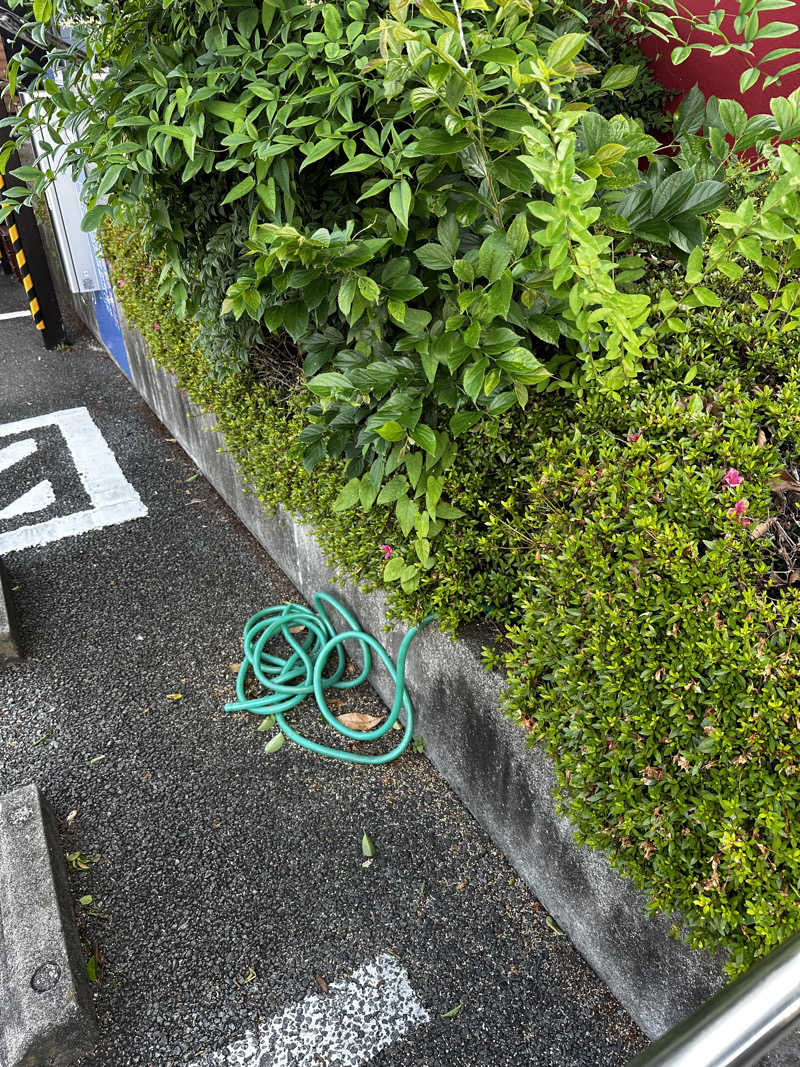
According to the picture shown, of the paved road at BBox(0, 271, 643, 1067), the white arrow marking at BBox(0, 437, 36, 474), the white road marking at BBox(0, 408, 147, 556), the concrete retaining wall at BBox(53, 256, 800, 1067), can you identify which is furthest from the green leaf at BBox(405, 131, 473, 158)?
the white arrow marking at BBox(0, 437, 36, 474)

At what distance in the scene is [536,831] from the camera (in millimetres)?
2330

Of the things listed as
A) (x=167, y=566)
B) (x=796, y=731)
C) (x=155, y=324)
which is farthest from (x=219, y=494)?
(x=796, y=731)

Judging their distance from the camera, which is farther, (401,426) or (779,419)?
(401,426)

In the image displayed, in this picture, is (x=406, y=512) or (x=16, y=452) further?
(x=16, y=452)

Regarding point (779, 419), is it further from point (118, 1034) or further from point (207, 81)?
point (118, 1034)

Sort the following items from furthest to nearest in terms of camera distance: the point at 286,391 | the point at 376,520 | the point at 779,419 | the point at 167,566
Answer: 1. the point at 167,566
2. the point at 286,391
3. the point at 376,520
4. the point at 779,419

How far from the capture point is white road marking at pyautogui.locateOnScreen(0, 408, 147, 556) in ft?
15.3

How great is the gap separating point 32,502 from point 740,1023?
528cm

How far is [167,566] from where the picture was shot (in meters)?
4.34

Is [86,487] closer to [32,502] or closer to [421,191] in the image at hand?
[32,502]

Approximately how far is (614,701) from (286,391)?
2503 mm

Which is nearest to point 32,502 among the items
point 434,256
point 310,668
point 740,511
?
point 310,668

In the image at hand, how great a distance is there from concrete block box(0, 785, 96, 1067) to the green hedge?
1.55 metres

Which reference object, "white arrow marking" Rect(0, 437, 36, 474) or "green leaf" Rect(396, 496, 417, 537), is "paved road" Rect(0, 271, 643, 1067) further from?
"white arrow marking" Rect(0, 437, 36, 474)
